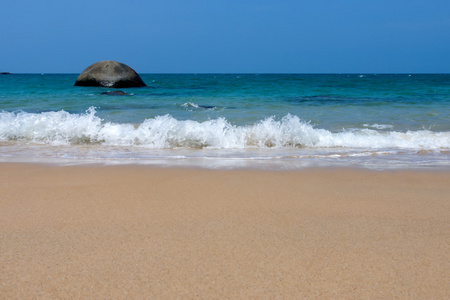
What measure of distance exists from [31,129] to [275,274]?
20.2 feet

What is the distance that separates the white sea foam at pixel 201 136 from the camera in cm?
623

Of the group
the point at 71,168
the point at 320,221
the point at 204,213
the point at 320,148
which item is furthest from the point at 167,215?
the point at 320,148

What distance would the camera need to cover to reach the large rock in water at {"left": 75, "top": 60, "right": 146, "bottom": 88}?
19.7 metres

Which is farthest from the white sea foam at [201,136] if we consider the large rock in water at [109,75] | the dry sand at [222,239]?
the large rock in water at [109,75]

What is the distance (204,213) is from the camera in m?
2.62

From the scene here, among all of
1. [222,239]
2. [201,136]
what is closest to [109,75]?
[201,136]

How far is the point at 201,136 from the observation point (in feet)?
20.5

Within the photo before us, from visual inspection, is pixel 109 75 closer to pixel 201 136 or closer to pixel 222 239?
pixel 201 136

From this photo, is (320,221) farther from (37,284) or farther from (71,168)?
(71,168)

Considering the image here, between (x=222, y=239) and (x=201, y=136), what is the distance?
164 inches

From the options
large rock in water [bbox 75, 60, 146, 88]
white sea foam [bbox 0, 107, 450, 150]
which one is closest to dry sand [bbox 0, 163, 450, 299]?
white sea foam [bbox 0, 107, 450, 150]

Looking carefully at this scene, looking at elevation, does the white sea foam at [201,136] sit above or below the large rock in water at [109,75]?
below

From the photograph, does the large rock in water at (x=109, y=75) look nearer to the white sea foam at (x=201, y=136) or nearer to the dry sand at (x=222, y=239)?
the white sea foam at (x=201, y=136)

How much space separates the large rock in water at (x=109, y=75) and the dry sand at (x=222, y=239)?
16931mm
